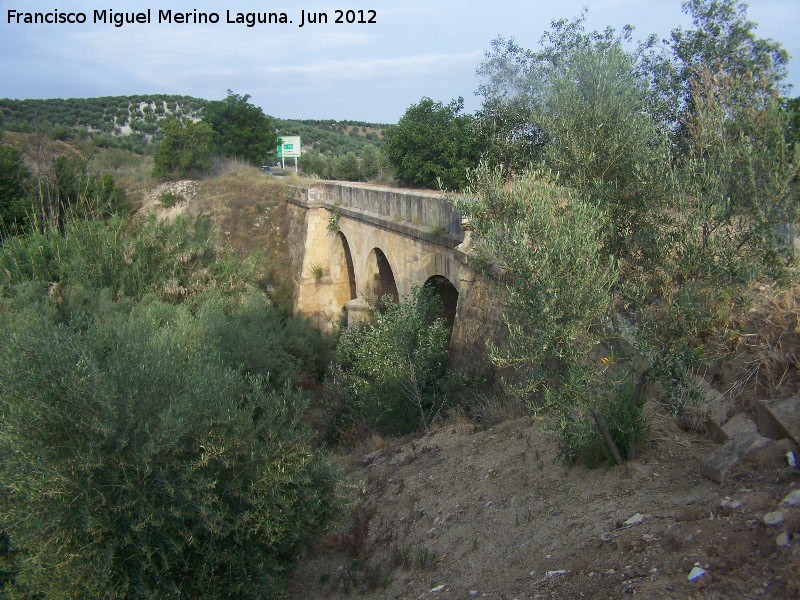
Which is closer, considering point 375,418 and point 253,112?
point 375,418

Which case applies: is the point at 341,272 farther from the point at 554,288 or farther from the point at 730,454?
the point at 730,454

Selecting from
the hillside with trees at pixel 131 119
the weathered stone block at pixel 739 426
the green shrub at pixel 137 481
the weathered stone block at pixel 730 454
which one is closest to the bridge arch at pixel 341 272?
the green shrub at pixel 137 481

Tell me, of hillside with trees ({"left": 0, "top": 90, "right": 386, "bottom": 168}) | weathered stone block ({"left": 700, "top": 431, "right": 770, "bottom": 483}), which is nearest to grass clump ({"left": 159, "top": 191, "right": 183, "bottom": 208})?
hillside with trees ({"left": 0, "top": 90, "right": 386, "bottom": 168})

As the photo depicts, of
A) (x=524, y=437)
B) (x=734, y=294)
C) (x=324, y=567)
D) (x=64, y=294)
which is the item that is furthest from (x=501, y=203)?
(x=64, y=294)

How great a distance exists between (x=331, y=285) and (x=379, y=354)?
32.6 feet

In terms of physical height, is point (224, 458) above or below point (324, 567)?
above

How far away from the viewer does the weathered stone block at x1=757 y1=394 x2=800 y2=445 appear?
302cm

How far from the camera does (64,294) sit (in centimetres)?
1273

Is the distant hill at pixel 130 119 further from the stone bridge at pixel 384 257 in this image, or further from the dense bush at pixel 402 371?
the dense bush at pixel 402 371

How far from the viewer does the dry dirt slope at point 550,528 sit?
2516 millimetres

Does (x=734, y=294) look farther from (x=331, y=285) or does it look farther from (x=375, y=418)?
(x=331, y=285)

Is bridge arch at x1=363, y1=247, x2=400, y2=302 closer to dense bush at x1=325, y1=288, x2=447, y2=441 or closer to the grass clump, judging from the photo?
dense bush at x1=325, y1=288, x2=447, y2=441

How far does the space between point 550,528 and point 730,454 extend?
1127 millimetres

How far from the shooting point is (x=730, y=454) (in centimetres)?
321
